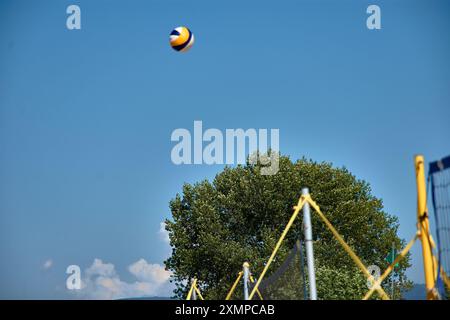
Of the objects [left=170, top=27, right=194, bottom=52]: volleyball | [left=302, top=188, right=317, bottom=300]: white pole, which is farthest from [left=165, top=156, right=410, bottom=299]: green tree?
[left=302, top=188, right=317, bottom=300]: white pole

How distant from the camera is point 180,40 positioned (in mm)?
23078

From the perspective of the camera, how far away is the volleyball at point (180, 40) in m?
23.0

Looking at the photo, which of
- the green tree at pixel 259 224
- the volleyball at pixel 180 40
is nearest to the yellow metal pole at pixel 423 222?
the volleyball at pixel 180 40

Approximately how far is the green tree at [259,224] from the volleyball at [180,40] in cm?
1890

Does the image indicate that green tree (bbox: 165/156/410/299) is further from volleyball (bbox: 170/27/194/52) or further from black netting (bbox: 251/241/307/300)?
black netting (bbox: 251/241/307/300)

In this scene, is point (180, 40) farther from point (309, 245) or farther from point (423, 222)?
point (423, 222)

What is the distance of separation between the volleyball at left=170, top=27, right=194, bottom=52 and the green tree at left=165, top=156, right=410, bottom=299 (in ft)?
62.0

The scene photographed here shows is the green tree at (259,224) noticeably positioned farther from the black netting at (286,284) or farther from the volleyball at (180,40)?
the black netting at (286,284)

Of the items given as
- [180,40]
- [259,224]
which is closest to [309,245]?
[180,40]
